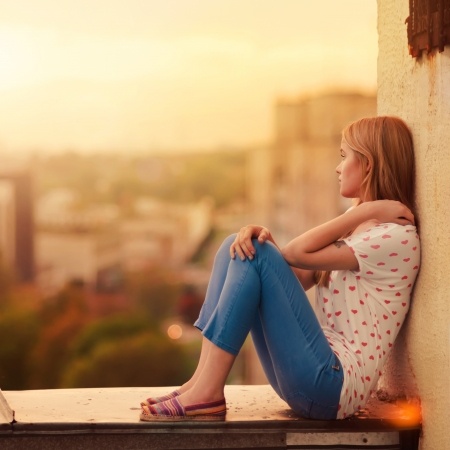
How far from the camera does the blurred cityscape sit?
5138 centimetres

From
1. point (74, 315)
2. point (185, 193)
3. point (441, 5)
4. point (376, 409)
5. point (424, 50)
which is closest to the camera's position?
point (441, 5)

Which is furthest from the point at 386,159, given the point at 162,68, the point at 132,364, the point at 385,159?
the point at 162,68

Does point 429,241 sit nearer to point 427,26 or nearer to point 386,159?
point 386,159

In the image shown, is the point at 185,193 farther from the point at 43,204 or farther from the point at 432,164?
the point at 432,164

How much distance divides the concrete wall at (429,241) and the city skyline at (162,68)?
5027 cm

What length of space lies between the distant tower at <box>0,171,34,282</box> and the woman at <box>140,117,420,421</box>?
49.8 meters

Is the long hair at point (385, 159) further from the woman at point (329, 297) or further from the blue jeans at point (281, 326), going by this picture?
the blue jeans at point (281, 326)

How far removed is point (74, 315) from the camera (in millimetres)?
52438

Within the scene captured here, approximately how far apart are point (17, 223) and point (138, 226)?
20.9 ft

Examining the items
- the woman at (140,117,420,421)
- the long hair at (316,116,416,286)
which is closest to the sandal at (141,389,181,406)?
the woman at (140,117,420,421)

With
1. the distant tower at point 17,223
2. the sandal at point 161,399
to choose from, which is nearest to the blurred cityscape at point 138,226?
the distant tower at point 17,223

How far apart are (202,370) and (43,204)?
172ft

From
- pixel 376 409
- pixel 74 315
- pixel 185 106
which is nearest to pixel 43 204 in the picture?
pixel 74 315

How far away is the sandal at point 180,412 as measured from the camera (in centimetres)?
300
